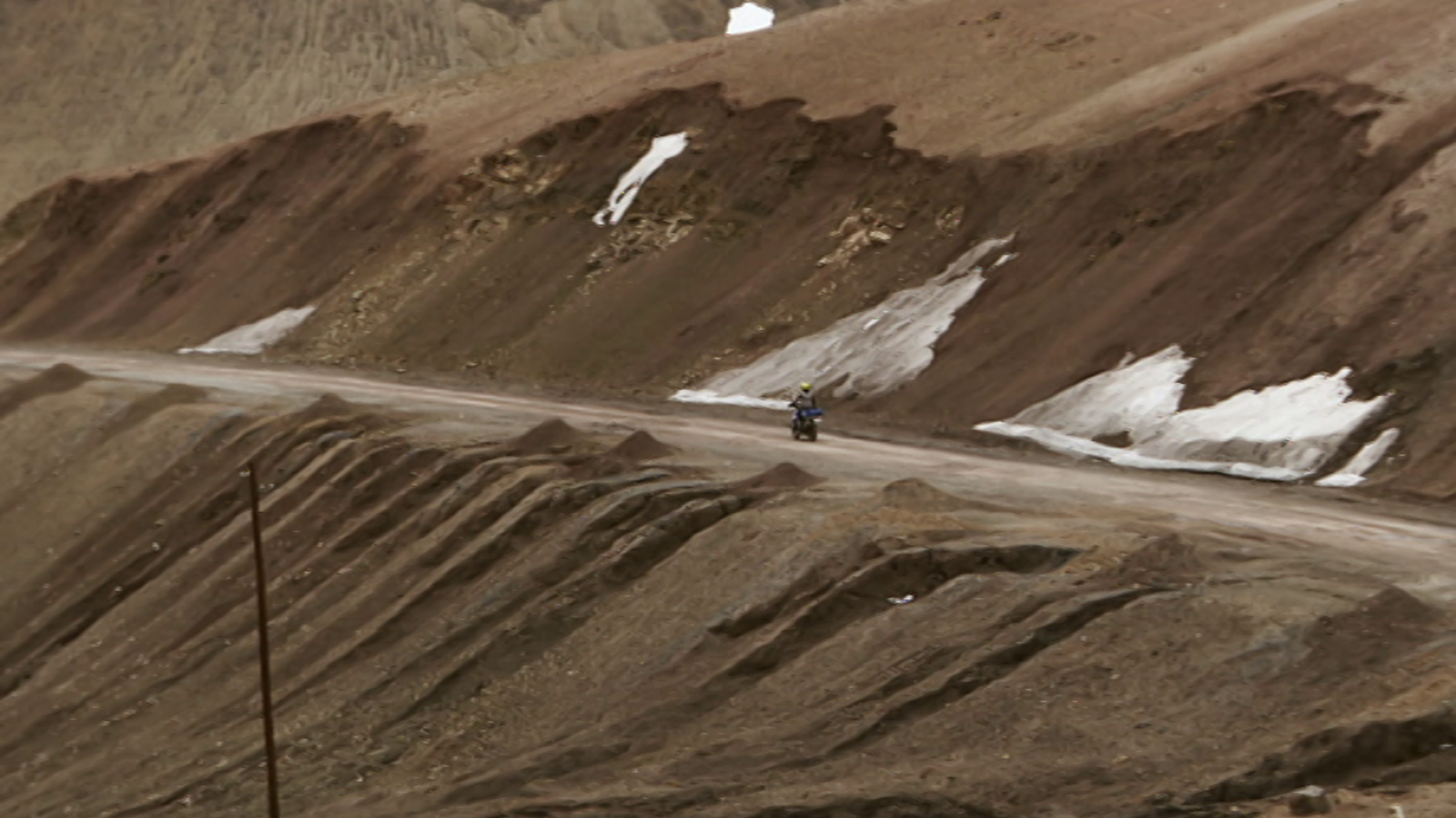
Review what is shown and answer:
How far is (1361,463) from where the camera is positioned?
25.9m

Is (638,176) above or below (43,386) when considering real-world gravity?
above

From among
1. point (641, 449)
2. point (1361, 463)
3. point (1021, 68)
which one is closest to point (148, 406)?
point (641, 449)

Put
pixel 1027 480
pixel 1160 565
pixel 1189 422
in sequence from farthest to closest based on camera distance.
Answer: pixel 1189 422 < pixel 1027 480 < pixel 1160 565

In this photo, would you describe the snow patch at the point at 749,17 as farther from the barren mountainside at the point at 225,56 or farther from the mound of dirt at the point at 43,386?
the mound of dirt at the point at 43,386

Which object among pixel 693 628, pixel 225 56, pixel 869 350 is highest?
pixel 225 56

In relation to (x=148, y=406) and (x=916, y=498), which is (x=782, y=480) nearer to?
(x=916, y=498)

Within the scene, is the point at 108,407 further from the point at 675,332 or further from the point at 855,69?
the point at 855,69

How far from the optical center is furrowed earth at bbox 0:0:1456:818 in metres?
18.5

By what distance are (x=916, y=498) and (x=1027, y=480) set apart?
3.45 m

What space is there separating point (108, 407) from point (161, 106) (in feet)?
116

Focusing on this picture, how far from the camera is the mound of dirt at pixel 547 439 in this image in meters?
28.1

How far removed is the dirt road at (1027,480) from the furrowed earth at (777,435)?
15 cm

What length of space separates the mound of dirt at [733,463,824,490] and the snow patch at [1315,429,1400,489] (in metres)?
6.30

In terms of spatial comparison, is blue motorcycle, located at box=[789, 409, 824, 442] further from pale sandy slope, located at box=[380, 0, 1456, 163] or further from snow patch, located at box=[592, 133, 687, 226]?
snow patch, located at box=[592, 133, 687, 226]
